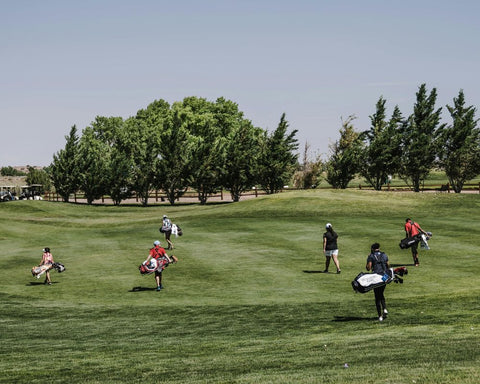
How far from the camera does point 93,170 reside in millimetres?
84125

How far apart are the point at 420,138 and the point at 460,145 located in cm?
642

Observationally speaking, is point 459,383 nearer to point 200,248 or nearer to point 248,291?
point 248,291

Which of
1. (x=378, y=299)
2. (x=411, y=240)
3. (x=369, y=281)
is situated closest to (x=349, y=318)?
(x=378, y=299)

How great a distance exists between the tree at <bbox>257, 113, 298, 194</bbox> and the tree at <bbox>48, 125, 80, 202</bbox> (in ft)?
86.8

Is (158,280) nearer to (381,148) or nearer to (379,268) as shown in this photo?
(379,268)

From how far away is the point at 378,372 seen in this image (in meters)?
10.4

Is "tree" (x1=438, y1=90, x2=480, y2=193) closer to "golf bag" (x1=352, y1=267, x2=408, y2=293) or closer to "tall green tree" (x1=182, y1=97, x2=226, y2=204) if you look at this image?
"tall green tree" (x1=182, y1=97, x2=226, y2=204)

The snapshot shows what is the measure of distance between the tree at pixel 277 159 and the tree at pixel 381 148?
998cm

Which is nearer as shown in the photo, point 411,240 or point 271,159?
point 411,240

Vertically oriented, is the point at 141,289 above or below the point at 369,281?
below

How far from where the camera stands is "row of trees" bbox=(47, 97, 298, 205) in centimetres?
8031

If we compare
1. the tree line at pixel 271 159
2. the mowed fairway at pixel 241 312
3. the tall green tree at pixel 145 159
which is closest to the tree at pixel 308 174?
the tree line at pixel 271 159

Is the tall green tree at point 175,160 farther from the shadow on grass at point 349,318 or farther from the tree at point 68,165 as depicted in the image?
the shadow on grass at point 349,318

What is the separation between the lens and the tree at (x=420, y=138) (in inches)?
3078
